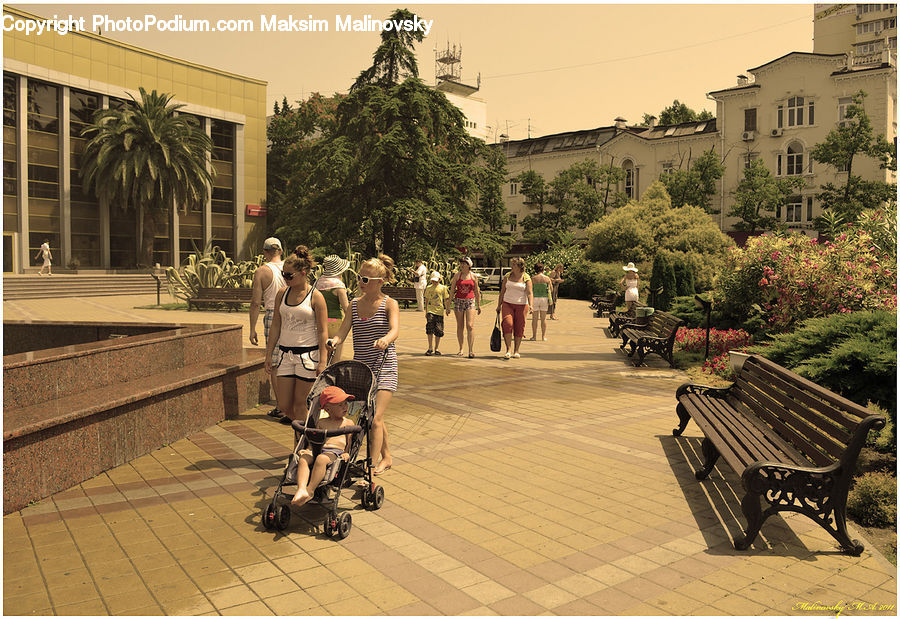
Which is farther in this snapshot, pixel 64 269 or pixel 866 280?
pixel 64 269

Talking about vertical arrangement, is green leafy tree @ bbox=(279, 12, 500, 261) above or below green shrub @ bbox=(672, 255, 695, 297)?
above

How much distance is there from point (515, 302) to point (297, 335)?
7.66 metres

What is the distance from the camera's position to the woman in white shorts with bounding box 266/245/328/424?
627cm

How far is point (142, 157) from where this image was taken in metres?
43.1

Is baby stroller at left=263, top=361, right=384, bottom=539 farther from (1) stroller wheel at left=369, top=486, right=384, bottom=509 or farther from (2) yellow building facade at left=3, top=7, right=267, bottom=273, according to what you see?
(2) yellow building facade at left=3, top=7, right=267, bottom=273

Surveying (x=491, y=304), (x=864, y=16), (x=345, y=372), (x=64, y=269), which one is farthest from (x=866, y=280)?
(x=864, y=16)

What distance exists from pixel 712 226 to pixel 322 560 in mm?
37104

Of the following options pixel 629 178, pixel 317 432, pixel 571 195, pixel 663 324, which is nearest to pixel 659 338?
pixel 663 324

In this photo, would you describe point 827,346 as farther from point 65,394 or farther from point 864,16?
point 864,16

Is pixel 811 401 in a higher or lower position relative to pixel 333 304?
lower

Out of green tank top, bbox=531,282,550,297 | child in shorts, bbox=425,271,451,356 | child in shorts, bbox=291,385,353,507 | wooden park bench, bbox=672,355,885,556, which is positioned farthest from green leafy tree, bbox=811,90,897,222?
child in shorts, bbox=291,385,353,507

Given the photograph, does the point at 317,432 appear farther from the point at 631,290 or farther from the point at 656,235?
the point at 656,235

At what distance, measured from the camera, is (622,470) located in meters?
6.30

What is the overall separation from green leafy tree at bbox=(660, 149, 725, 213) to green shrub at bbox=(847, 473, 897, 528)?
49.0 metres
